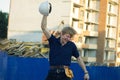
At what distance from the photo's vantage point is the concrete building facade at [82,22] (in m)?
59.8

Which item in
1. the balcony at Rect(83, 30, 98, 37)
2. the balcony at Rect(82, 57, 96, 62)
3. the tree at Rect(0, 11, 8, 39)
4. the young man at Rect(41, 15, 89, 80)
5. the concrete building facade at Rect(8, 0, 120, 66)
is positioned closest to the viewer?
the young man at Rect(41, 15, 89, 80)

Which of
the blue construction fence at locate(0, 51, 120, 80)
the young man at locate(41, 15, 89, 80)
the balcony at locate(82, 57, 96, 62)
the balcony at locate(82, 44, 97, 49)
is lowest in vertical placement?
the balcony at locate(82, 57, 96, 62)

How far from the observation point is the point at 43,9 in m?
6.60

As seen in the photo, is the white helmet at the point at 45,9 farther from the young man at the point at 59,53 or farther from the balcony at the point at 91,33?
the balcony at the point at 91,33

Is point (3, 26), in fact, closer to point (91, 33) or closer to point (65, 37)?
point (91, 33)

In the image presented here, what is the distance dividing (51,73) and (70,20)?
51.3 metres

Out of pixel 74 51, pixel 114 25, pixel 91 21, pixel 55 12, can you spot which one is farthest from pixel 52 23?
pixel 74 51

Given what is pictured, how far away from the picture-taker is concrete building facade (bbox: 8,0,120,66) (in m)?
59.8

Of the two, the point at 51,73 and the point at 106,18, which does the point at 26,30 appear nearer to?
the point at 106,18

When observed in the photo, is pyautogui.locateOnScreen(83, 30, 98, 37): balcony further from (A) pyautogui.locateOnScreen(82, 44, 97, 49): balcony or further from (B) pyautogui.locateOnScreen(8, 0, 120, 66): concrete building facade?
(A) pyautogui.locateOnScreen(82, 44, 97, 49): balcony

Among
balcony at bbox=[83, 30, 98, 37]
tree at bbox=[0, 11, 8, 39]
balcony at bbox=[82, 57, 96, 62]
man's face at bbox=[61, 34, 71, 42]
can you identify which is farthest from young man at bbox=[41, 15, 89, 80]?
tree at bbox=[0, 11, 8, 39]

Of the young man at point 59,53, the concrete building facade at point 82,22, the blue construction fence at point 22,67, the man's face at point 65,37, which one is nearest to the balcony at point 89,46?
the concrete building facade at point 82,22

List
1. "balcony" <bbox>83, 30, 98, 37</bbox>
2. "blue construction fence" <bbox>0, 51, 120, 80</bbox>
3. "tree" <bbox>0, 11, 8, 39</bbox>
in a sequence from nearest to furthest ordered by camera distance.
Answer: "blue construction fence" <bbox>0, 51, 120, 80</bbox> → "balcony" <bbox>83, 30, 98, 37</bbox> → "tree" <bbox>0, 11, 8, 39</bbox>

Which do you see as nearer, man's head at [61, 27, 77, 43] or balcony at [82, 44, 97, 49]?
man's head at [61, 27, 77, 43]
